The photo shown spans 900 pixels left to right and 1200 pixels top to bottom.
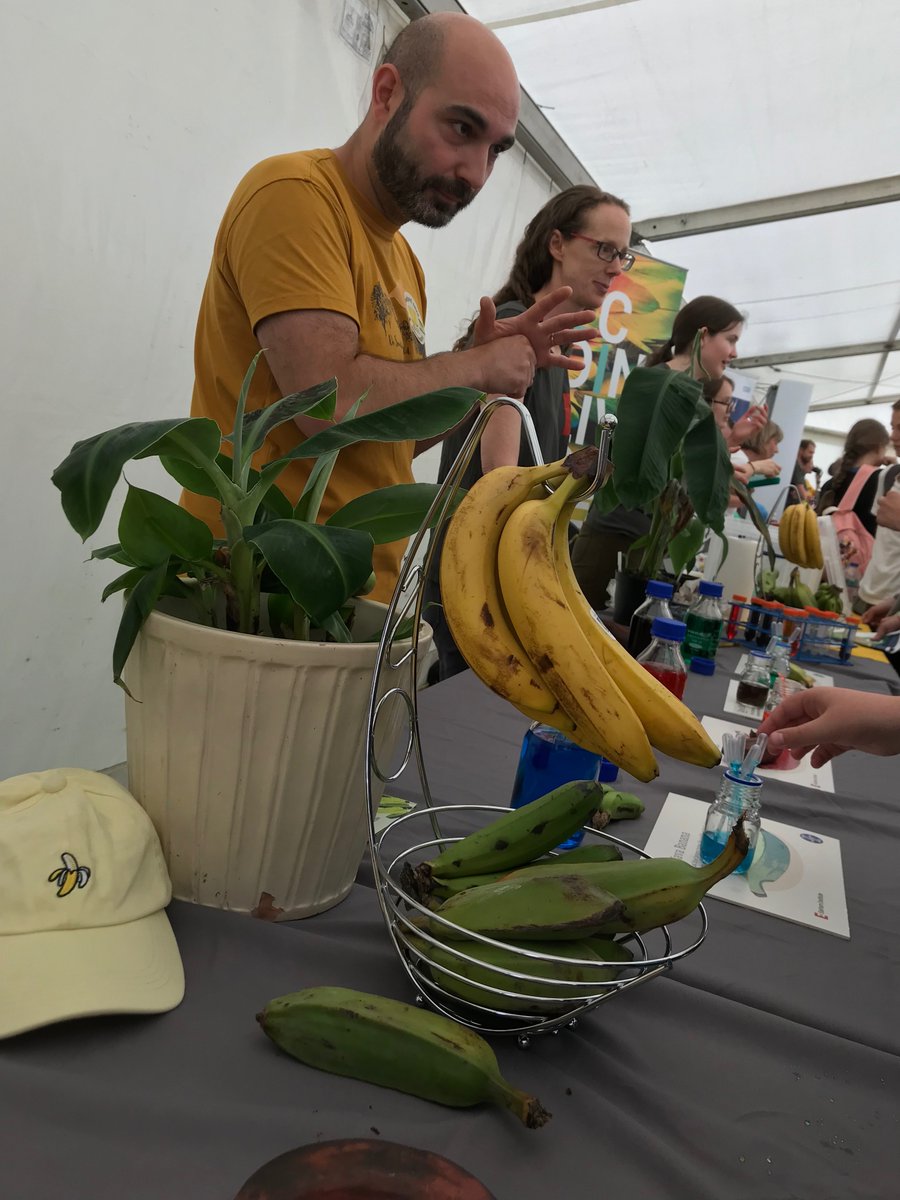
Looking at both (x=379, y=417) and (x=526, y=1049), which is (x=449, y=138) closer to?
(x=379, y=417)

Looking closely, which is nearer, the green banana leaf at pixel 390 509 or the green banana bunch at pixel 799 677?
the green banana leaf at pixel 390 509

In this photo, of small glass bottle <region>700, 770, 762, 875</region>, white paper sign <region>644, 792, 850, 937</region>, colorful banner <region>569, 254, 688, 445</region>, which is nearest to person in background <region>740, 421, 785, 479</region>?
colorful banner <region>569, 254, 688, 445</region>

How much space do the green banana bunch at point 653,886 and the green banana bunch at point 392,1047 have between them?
68mm

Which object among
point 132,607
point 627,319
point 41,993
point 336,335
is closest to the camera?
point 41,993

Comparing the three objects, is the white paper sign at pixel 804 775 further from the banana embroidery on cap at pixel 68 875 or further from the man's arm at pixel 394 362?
the banana embroidery on cap at pixel 68 875

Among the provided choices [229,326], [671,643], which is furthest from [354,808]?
[229,326]

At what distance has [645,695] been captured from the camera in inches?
18.8

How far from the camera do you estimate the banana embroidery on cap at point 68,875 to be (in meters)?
0.44

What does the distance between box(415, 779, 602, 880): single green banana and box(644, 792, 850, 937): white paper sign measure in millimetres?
234

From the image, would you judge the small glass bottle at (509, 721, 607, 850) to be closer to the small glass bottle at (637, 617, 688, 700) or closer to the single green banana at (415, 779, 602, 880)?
the single green banana at (415, 779, 602, 880)

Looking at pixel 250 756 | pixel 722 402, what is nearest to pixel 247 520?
pixel 250 756

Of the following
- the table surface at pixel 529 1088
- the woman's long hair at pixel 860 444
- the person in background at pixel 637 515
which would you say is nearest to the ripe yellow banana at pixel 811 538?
the person in background at pixel 637 515

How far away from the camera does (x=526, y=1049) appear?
0.48 m

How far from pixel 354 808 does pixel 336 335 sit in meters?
0.73
